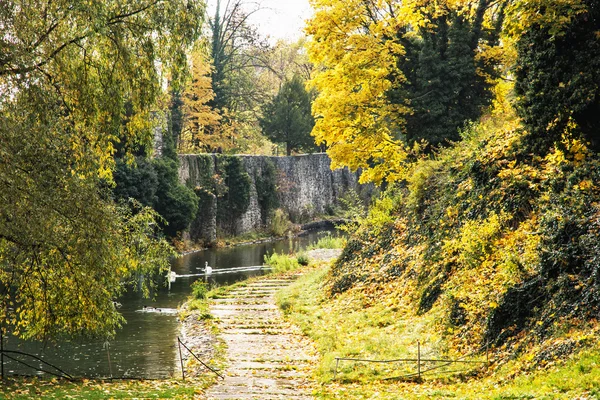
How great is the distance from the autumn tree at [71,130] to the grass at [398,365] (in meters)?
4.16

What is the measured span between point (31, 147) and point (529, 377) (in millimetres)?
6961

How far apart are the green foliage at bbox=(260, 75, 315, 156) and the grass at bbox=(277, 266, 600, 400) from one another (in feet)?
104

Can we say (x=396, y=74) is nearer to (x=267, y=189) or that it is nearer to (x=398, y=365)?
(x=398, y=365)

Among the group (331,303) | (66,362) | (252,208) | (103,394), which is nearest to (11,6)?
(103,394)

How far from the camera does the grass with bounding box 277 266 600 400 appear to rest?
310 inches

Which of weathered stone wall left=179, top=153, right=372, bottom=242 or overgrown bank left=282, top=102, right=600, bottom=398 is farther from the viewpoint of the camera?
weathered stone wall left=179, top=153, right=372, bottom=242

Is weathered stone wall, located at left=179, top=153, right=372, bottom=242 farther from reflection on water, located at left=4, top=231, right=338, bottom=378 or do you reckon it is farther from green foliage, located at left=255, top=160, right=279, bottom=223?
reflection on water, located at left=4, top=231, right=338, bottom=378

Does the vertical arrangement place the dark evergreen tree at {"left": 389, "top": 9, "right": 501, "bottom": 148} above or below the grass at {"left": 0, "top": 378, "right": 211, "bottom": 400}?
above

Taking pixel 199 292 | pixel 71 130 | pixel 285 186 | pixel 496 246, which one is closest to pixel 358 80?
pixel 199 292

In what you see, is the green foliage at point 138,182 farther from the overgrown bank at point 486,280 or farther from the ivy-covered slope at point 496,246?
the ivy-covered slope at point 496,246

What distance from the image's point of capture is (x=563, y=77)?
37.6ft

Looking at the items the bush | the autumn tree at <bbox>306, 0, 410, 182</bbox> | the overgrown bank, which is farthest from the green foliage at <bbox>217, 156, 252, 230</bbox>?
the overgrown bank

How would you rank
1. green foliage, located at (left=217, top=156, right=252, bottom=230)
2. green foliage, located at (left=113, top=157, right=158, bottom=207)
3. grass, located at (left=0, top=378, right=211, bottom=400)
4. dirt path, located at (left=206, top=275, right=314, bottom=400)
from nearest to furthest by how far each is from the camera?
grass, located at (left=0, top=378, right=211, bottom=400)
dirt path, located at (left=206, top=275, right=314, bottom=400)
green foliage, located at (left=113, top=157, right=158, bottom=207)
green foliage, located at (left=217, top=156, right=252, bottom=230)

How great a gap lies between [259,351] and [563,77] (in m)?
8.32
